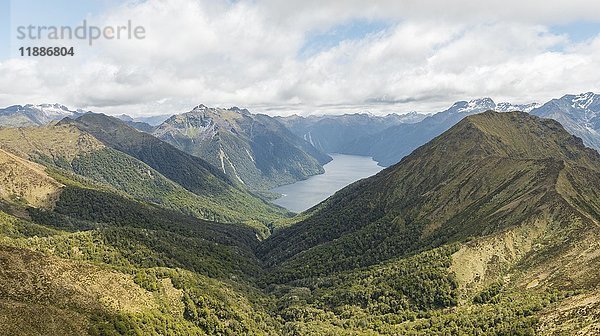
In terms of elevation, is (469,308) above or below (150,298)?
below

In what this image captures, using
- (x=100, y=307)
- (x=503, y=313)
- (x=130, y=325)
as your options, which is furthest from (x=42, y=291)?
(x=503, y=313)

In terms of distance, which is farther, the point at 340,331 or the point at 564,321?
the point at 340,331

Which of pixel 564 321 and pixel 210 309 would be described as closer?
pixel 564 321

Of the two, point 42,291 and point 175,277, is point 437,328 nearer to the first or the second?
point 175,277

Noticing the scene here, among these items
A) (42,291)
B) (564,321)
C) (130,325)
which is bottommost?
(564,321)

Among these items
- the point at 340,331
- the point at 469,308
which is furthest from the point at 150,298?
the point at 469,308

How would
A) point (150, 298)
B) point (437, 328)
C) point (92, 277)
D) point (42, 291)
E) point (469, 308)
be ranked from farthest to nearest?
point (469, 308) < point (437, 328) < point (150, 298) < point (92, 277) < point (42, 291)

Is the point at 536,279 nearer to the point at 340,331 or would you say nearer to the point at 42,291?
the point at 340,331

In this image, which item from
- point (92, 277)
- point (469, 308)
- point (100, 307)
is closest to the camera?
point (100, 307)

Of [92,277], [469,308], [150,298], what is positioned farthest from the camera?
[469,308]
